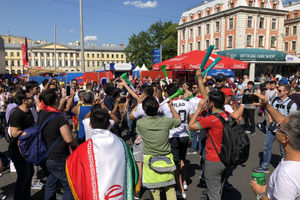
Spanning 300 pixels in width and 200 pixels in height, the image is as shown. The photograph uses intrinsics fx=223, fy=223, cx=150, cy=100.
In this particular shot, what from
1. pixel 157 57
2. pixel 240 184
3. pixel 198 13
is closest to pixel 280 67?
pixel 198 13

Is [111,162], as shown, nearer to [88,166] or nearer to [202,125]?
[88,166]

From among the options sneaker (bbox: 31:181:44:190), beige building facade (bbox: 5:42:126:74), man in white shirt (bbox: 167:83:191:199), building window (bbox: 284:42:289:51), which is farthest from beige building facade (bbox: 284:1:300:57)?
beige building facade (bbox: 5:42:126:74)

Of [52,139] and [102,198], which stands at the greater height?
[52,139]

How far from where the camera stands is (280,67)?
121 ft

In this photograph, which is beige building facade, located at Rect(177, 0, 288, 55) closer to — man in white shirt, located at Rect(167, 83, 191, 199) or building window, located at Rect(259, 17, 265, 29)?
building window, located at Rect(259, 17, 265, 29)

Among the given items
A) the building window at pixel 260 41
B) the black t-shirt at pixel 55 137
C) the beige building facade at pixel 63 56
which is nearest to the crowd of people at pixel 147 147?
the black t-shirt at pixel 55 137

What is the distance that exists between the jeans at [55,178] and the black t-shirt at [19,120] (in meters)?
0.81

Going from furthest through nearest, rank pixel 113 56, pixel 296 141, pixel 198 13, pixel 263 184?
pixel 113 56, pixel 198 13, pixel 263 184, pixel 296 141

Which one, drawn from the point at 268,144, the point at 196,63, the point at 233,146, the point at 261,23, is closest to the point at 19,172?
the point at 233,146

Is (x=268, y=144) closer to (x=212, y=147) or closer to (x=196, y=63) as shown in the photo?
(x=212, y=147)

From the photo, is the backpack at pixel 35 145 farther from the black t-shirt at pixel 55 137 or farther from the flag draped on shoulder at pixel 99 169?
the flag draped on shoulder at pixel 99 169

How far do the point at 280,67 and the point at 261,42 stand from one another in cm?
552

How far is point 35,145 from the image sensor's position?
294 centimetres

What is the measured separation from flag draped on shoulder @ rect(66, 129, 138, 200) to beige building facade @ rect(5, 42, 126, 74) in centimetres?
10231
